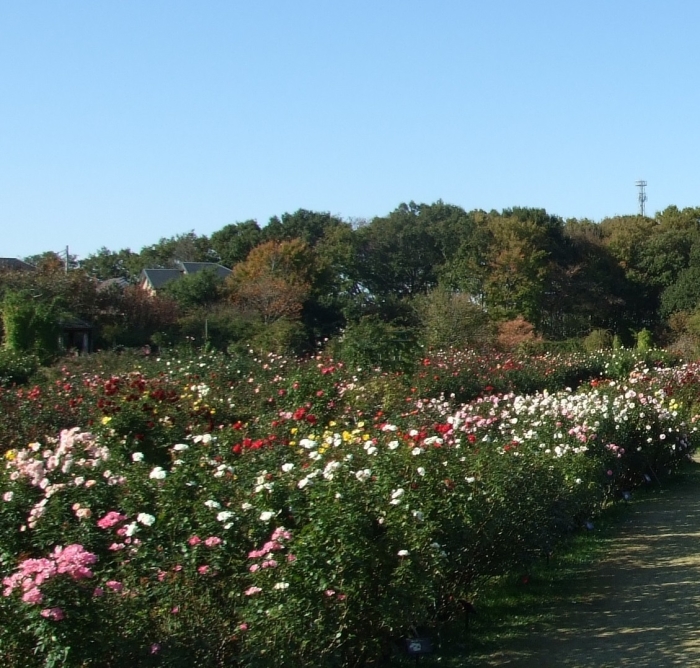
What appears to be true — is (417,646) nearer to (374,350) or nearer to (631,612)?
(631,612)

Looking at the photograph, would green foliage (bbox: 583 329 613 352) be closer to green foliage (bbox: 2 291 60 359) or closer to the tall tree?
green foliage (bbox: 2 291 60 359)

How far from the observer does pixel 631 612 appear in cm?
552

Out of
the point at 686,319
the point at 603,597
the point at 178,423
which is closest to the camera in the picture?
the point at 603,597

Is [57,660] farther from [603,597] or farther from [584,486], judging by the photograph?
[584,486]

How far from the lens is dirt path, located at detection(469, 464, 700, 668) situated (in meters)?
4.75

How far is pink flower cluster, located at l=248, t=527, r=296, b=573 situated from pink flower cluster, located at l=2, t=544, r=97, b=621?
30.3 inches

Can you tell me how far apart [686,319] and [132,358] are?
1211 inches

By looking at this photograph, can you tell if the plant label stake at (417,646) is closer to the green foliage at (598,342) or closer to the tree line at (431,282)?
the tree line at (431,282)

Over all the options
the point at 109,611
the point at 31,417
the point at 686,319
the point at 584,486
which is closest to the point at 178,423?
Result: the point at 31,417

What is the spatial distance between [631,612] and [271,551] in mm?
2740

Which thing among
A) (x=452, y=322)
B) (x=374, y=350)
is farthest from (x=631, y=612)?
(x=452, y=322)

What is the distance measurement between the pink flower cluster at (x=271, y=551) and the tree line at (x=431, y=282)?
22.9 metres

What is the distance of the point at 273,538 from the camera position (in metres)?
3.81

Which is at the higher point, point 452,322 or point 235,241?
point 235,241
